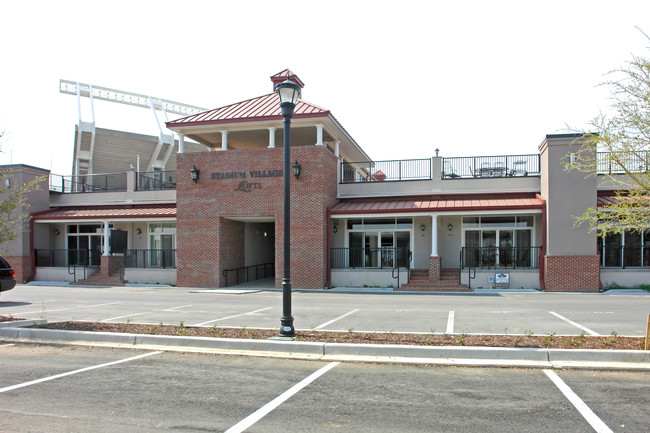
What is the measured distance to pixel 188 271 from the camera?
73.8 ft

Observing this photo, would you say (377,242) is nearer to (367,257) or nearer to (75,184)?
(367,257)

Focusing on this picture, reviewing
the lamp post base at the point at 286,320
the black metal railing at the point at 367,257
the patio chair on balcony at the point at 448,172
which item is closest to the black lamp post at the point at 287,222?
the lamp post base at the point at 286,320

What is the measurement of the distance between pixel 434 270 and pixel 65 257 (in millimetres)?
21103

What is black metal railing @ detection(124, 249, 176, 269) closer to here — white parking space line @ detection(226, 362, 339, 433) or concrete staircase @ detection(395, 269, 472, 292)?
concrete staircase @ detection(395, 269, 472, 292)

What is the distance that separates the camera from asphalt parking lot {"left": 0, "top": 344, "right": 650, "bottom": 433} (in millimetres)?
4922

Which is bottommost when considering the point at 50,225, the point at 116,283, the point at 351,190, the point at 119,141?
the point at 116,283

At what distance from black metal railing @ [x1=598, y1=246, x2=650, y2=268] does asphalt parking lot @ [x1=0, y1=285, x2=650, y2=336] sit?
311 cm

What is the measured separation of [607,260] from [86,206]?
27.1 metres

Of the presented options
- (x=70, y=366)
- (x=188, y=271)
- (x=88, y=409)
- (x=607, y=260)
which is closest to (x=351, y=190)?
(x=188, y=271)

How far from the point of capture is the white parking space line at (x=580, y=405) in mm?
4774

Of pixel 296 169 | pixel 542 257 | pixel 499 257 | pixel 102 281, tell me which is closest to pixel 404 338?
pixel 296 169

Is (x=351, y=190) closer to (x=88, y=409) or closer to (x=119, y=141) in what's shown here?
(x=88, y=409)

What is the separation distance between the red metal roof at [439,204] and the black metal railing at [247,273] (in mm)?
6019

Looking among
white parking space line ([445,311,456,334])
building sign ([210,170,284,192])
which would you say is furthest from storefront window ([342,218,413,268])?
white parking space line ([445,311,456,334])
